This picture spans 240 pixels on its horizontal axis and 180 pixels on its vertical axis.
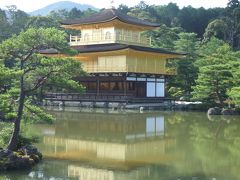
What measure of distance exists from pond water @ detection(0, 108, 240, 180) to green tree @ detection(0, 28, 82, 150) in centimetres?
166

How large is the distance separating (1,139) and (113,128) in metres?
8.87

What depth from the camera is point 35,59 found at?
13.4m

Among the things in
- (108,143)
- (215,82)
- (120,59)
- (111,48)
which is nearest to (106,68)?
(120,59)

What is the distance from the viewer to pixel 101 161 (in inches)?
508

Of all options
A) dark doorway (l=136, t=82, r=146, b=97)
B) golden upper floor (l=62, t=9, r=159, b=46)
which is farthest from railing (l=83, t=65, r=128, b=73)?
golden upper floor (l=62, t=9, r=159, b=46)

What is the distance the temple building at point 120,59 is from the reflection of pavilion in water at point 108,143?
11.8 meters

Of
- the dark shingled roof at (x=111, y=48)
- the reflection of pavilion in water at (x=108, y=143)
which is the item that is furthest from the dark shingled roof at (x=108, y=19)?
the reflection of pavilion in water at (x=108, y=143)

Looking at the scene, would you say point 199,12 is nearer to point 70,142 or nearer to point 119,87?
point 119,87

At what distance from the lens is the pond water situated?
11375mm

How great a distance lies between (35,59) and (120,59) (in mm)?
23359

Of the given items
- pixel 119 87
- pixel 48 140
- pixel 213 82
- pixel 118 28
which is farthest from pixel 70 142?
pixel 118 28

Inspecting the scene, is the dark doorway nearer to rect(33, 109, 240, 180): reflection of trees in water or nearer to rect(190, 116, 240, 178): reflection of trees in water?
rect(33, 109, 240, 180): reflection of trees in water

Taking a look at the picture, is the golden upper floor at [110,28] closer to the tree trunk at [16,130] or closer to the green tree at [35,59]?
the green tree at [35,59]

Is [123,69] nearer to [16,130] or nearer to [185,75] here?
[185,75]
